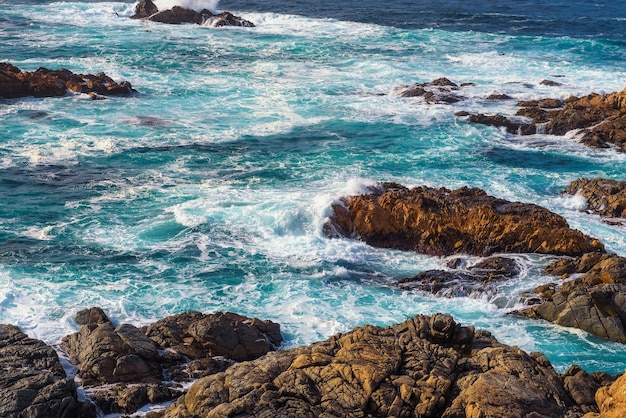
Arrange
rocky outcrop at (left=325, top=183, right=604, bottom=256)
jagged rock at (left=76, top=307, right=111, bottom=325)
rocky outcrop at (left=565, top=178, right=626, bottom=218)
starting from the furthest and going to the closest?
rocky outcrop at (left=565, top=178, right=626, bottom=218) → rocky outcrop at (left=325, top=183, right=604, bottom=256) → jagged rock at (left=76, top=307, right=111, bottom=325)

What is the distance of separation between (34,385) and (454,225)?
16.2 m

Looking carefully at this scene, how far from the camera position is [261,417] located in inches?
582

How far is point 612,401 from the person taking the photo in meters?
14.3

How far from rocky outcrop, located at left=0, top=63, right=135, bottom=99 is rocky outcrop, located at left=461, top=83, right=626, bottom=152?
72.0 feet

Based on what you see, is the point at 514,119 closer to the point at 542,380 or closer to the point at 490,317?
the point at 490,317

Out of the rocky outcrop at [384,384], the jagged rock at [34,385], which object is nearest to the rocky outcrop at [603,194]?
the rocky outcrop at [384,384]

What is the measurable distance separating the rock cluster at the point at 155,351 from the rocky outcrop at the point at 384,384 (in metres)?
2.32

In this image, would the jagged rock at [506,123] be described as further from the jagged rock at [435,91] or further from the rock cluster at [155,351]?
the rock cluster at [155,351]

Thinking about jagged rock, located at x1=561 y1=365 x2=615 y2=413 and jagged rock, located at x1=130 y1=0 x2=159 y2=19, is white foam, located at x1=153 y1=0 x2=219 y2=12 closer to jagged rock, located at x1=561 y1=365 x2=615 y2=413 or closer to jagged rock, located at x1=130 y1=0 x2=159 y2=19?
jagged rock, located at x1=130 y1=0 x2=159 y2=19

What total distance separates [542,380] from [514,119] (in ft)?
95.2

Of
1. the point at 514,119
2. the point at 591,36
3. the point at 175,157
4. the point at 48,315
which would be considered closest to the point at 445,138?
the point at 514,119

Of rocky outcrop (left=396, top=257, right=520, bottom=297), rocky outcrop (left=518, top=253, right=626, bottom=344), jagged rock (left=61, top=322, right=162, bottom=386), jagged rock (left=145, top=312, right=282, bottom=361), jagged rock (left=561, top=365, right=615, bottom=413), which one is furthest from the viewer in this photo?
rocky outcrop (left=396, top=257, right=520, bottom=297)

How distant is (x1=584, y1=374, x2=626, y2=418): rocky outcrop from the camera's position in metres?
13.7

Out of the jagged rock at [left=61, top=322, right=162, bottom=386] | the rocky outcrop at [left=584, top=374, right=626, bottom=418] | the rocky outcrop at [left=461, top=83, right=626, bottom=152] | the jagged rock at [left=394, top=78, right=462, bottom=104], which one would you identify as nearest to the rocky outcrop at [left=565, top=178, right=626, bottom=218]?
the rocky outcrop at [left=461, top=83, right=626, bottom=152]
